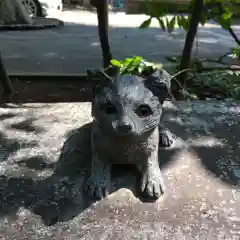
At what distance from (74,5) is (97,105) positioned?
793 inches

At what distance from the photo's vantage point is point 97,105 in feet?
6.31

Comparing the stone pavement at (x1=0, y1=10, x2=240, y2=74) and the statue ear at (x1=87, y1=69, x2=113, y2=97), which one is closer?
the statue ear at (x1=87, y1=69, x2=113, y2=97)

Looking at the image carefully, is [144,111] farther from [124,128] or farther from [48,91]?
[48,91]

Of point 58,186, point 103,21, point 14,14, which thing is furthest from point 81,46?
point 58,186

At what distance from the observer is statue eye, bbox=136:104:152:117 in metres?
1.88

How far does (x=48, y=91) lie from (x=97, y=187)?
10.8 ft

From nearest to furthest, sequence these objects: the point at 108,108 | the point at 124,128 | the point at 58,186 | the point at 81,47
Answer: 1. the point at 124,128
2. the point at 108,108
3. the point at 58,186
4. the point at 81,47

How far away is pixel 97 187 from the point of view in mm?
1973

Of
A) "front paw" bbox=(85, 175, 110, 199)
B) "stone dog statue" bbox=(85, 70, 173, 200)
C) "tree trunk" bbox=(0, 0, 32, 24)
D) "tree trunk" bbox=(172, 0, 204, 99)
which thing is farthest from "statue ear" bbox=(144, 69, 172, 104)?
"tree trunk" bbox=(0, 0, 32, 24)

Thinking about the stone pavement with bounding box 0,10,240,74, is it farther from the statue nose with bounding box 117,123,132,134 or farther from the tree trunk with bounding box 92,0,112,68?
the statue nose with bounding box 117,123,132,134

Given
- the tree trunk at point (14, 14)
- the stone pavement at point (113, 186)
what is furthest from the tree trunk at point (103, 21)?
the tree trunk at point (14, 14)

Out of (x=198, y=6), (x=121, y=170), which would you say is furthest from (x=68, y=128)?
(x=198, y=6)

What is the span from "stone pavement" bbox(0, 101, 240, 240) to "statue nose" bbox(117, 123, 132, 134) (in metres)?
0.37

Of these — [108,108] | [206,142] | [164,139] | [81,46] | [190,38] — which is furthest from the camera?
[81,46]
